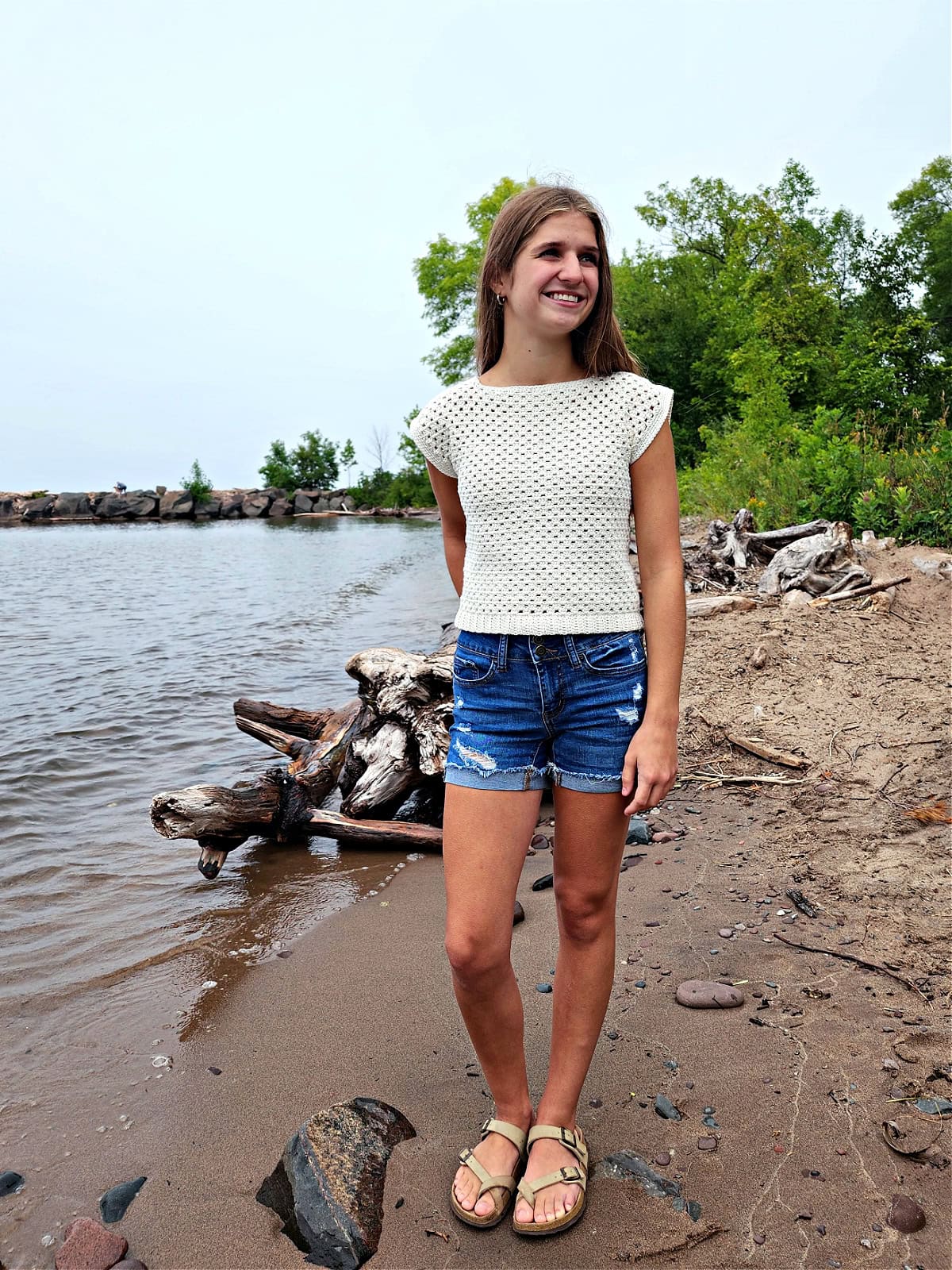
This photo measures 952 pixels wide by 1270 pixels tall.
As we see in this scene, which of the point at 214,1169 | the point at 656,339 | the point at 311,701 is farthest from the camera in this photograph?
the point at 656,339

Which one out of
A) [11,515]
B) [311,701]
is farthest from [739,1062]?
[11,515]

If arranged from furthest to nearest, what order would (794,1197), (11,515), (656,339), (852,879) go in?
(11,515) → (656,339) → (852,879) → (794,1197)

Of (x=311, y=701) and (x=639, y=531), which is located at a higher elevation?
(x=639, y=531)

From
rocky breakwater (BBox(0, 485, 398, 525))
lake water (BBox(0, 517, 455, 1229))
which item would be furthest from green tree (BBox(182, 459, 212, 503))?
lake water (BBox(0, 517, 455, 1229))

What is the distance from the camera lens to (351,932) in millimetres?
3771

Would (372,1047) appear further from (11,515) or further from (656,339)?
(11,515)

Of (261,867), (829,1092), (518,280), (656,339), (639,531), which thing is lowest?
(261,867)

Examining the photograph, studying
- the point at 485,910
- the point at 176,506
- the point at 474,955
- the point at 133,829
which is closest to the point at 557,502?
the point at 485,910

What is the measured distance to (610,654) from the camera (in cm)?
214

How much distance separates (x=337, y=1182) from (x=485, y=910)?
2.62ft

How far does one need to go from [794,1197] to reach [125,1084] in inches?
78.2

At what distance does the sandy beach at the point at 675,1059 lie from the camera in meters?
2.10

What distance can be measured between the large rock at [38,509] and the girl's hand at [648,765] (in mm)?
61468

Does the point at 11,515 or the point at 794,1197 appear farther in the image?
the point at 11,515
